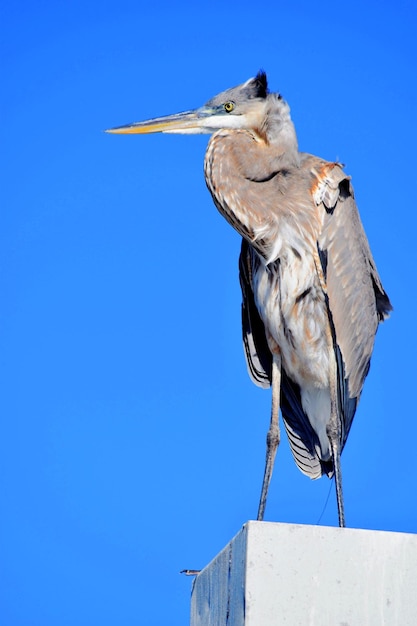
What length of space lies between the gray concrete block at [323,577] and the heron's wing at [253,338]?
76.0 inches

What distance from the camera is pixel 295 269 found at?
430 centimetres

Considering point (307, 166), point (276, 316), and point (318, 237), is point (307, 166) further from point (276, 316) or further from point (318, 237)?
point (276, 316)

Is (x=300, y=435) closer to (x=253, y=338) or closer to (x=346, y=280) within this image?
(x=253, y=338)

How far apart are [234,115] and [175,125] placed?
13.3 inches

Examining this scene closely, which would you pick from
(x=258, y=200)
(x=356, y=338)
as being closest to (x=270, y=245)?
(x=258, y=200)

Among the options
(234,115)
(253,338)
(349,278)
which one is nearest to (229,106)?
(234,115)

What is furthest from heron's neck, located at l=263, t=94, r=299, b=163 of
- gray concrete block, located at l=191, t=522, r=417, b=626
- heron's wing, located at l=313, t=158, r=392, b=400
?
gray concrete block, located at l=191, t=522, r=417, b=626

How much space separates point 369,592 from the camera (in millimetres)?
2750

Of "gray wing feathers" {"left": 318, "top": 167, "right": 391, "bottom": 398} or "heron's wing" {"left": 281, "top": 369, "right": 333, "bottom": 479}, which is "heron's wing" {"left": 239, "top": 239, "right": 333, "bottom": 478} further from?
"gray wing feathers" {"left": 318, "top": 167, "right": 391, "bottom": 398}

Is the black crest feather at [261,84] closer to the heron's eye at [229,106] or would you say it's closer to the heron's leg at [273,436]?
the heron's eye at [229,106]

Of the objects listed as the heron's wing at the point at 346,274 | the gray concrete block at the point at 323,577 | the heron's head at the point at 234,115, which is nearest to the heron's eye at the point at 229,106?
the heron's head at the point at 234,115

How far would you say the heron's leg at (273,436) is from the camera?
13.5ft

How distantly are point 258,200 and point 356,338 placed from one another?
0.86 m

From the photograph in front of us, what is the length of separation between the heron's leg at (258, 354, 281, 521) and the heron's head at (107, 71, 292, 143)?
120 cm
